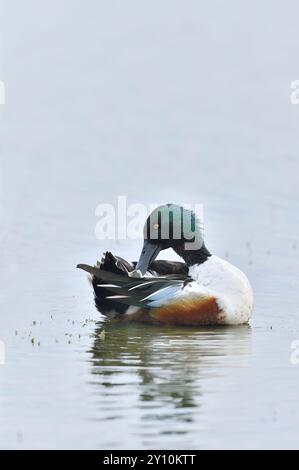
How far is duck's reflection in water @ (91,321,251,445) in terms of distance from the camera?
909cm

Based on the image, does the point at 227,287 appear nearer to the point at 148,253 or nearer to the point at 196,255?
the point at 196,255

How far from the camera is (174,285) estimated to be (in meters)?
13.2

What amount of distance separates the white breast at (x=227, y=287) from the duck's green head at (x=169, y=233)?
19 centimetres

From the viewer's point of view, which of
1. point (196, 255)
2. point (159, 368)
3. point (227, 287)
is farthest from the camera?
point (196, 255)

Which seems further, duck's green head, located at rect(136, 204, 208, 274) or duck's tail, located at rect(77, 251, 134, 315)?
duck's green head, located at rect(136, 204, 208, 274)

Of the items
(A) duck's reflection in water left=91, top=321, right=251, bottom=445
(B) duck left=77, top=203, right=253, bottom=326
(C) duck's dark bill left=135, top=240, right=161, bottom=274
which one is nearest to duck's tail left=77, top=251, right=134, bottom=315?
(B) duck left=77, top=203, right=253, bottom=326

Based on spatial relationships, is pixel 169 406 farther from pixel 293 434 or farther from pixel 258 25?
pixel 258 25

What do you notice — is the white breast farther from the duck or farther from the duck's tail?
the duck's tail

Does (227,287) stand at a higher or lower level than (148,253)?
lower

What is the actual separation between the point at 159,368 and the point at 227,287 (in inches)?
100

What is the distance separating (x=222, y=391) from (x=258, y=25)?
20471 millimetres

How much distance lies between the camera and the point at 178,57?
27.1m

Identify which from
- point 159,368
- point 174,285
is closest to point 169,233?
point 174,285
